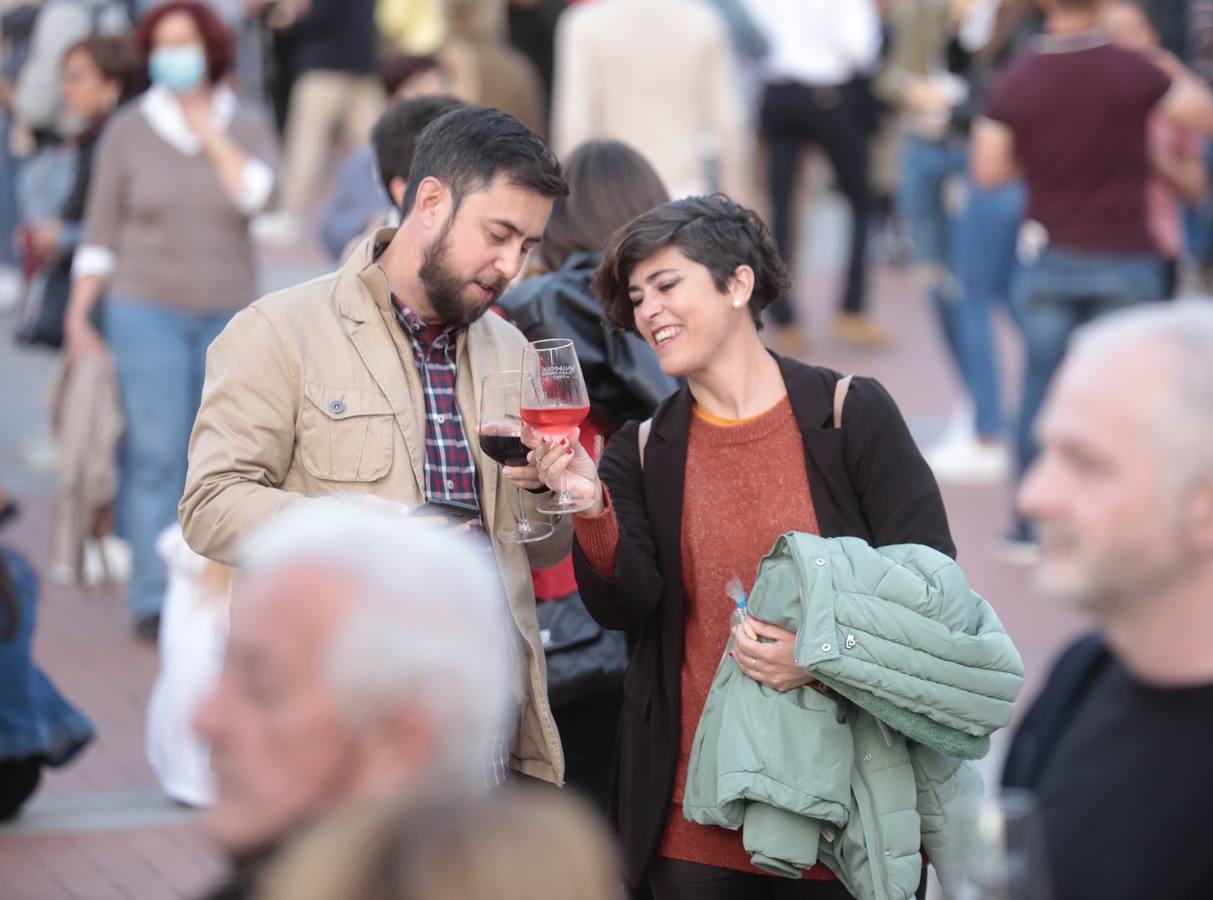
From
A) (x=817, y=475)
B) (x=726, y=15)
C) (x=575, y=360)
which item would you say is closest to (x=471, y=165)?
(x=575, y=360)

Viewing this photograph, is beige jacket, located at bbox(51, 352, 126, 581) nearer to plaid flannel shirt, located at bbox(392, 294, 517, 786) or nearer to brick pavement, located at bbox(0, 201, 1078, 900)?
brick pavement, located at bbox(0, 201, 1078, 900)

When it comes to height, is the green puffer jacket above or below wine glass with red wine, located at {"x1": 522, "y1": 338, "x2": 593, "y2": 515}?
below

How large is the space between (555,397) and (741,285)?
57 cm

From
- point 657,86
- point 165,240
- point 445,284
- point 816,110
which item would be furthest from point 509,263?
point 816,110

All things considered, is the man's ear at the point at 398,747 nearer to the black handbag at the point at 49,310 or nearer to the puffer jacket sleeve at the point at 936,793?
the puffer jacket sleeve at the point at 936,793

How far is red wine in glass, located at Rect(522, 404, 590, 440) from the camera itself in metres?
3.81

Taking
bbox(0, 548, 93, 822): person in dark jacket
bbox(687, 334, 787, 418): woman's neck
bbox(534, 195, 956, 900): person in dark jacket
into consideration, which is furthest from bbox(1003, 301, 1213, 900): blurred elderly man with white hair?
bbox(0, 548, 93, 822): person in dark jacket

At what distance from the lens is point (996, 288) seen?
10227 millimetres

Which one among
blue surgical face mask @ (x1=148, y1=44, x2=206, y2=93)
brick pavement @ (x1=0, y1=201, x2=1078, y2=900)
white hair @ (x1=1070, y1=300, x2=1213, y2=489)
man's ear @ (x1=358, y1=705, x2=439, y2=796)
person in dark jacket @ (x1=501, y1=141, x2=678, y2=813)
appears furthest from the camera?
blue surgical face mask @ (x1=148, y1=44, x2=206, y2=93)

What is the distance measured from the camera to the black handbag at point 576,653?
4.74 metres

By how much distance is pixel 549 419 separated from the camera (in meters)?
3.81

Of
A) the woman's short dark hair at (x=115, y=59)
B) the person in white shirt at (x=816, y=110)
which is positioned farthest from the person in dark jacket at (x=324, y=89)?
the woman's short dark hair at (x=115, y=59)

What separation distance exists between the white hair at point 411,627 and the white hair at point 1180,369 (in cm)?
90

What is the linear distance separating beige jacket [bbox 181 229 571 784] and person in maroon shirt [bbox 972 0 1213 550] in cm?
486
